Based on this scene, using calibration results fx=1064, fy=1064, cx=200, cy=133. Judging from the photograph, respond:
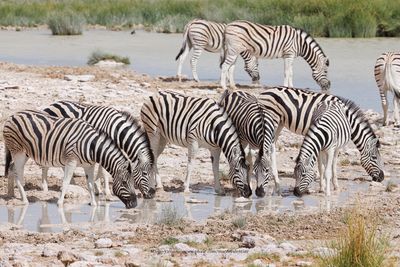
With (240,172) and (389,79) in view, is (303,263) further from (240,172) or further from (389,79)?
(389,79)

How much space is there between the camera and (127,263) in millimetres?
8648

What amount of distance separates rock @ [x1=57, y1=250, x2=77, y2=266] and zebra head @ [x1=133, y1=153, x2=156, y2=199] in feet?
12.3

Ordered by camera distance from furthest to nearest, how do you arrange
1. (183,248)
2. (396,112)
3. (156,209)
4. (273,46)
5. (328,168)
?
(273,46), (396,112), (328,168), (156,209), (183,248)

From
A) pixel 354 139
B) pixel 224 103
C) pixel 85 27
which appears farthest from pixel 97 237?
pixel 85 27

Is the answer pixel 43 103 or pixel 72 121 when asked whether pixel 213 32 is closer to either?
pixel 43 103

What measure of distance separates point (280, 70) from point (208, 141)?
13.4 metres

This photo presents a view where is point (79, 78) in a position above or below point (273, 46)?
below

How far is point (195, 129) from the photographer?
13.2 metres

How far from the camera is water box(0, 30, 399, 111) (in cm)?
2397

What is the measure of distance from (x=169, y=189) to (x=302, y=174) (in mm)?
1727

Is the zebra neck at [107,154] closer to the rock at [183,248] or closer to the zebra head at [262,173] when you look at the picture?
the zebra head at [262,173]

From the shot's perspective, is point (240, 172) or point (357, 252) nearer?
point (357, 252)

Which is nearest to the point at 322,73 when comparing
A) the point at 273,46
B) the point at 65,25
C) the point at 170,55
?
the point at 273,46

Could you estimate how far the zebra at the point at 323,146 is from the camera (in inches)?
510
